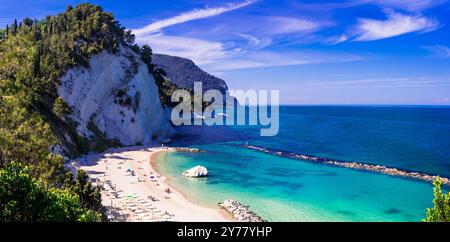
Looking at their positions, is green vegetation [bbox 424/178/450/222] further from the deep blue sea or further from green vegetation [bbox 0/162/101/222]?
green vegetation [bbox 0/162/101/222]

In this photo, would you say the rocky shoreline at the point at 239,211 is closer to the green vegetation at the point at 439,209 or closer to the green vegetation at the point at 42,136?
the green vegetation at the point at 42,136

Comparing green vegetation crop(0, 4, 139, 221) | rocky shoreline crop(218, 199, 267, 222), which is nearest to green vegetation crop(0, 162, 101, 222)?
green vegetation crop(0, 4, 139, 221)

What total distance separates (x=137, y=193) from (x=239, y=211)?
36.3 feet

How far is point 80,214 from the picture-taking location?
55.4ft

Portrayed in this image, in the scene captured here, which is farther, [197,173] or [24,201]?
[197,173]

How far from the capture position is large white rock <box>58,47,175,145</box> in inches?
2208

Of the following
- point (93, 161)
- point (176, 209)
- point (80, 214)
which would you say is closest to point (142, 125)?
point (93, 161)

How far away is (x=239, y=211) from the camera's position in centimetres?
3045

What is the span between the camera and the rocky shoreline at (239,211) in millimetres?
28828

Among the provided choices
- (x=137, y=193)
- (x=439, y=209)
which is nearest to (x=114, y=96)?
(x=137, y=193)

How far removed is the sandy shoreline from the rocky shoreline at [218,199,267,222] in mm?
703

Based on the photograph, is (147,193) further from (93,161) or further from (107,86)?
(107,86)

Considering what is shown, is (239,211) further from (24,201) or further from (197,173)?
(24,201)

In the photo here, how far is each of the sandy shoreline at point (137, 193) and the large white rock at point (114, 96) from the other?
966cm
